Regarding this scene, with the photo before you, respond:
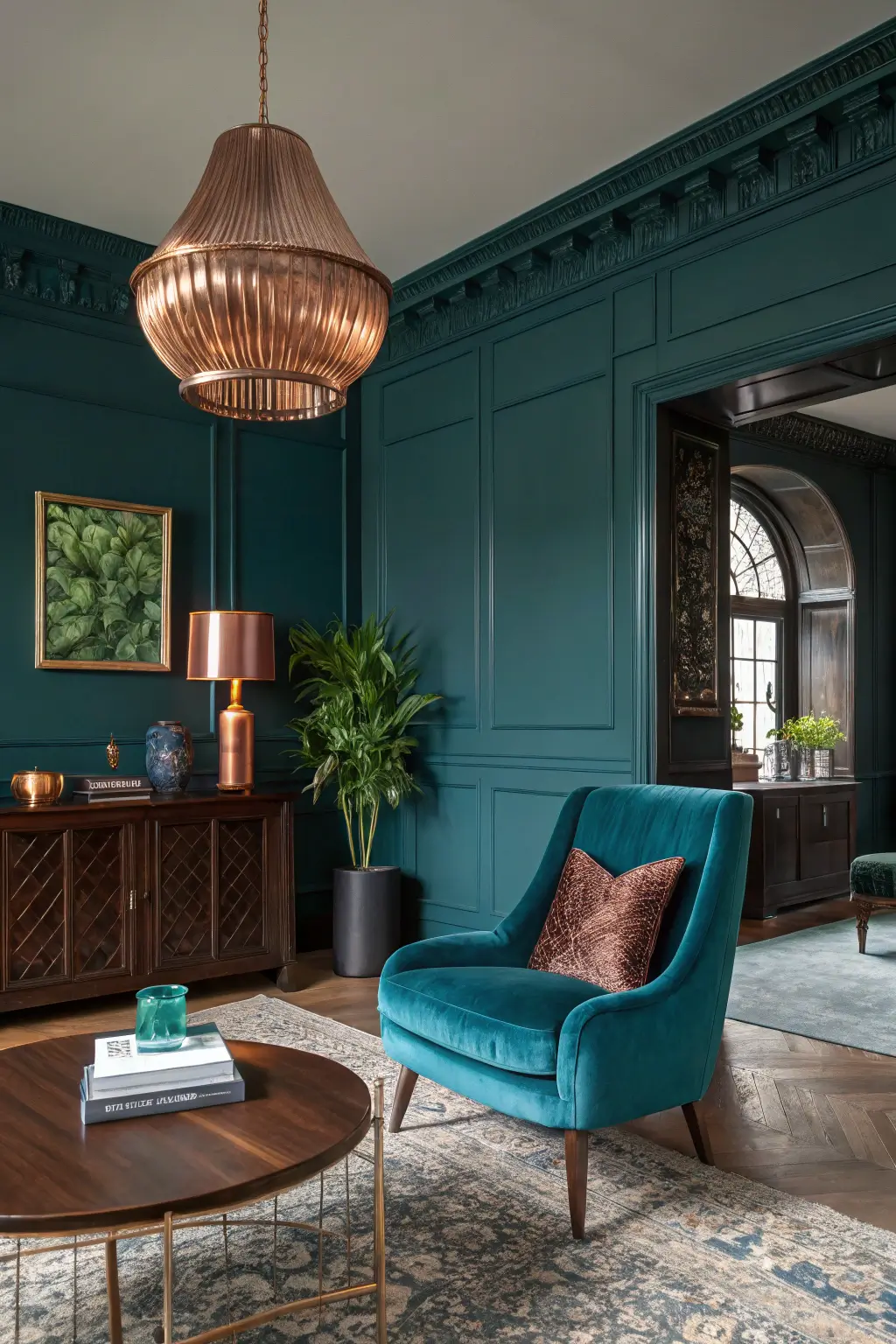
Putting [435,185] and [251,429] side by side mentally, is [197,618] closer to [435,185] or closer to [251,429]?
[251,429]

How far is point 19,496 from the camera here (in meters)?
4.35

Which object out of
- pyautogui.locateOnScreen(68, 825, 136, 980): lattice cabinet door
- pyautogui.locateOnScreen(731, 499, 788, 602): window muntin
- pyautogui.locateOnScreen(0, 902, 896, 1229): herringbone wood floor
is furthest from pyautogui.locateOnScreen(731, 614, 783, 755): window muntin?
pyautogui.locateOnScreen(68, 825, 136, 980): lattice cabinet door

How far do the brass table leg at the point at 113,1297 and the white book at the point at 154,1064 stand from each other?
0.85 feet

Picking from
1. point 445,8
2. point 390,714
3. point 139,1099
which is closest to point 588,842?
point 139,1099

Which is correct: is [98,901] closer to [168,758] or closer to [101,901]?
[101,901]

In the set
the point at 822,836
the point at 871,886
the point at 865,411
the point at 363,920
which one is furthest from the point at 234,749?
the point at 865,411

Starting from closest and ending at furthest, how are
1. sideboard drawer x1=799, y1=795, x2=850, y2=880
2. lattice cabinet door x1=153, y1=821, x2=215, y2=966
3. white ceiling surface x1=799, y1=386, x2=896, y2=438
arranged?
lattice cabinet door x1=153, y1=821, x2=215, y2=966
sideboard drawer x1=799, y1=795, x2=850, y2=880
white ceiling surface x1=799, y1=386, x2=896, y2=438

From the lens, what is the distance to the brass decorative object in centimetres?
391

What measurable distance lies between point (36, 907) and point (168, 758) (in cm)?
82

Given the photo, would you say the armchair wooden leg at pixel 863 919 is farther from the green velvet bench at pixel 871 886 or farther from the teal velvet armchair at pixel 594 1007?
the teal velvet armchair at pixel 594 1007

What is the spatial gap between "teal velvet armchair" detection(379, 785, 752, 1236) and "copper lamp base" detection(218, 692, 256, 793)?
1758 mm

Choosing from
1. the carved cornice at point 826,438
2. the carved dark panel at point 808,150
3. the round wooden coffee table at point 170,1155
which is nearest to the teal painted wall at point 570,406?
the carved dark panel at point 808,150

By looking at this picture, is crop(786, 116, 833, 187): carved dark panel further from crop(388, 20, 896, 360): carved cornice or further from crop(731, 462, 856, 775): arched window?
crop(731, 462, 856, 775): arched window

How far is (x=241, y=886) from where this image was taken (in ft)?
14.2
